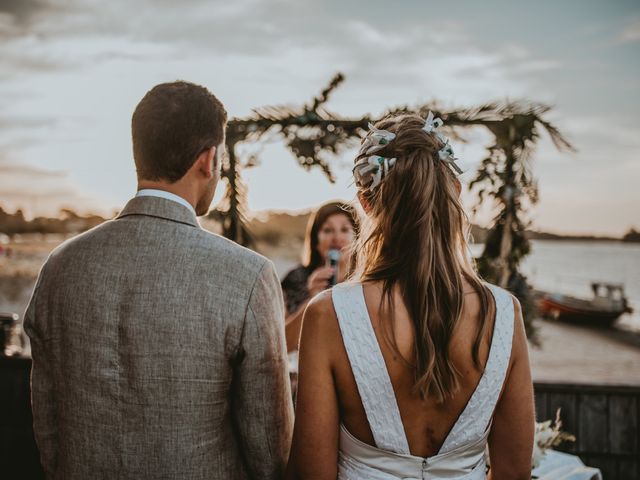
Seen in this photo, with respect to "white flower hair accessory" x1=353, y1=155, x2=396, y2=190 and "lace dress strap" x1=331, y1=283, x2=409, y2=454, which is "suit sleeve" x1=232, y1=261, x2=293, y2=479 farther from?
"white flower hair accessory" x1=353, y1=155, x2=396, y2=190

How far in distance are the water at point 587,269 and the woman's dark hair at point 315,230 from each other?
3.51ft

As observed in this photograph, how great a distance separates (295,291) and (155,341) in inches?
92.1

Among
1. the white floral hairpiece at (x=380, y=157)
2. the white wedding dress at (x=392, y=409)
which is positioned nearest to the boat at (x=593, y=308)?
the white wedding dress at (x=392, y=409)

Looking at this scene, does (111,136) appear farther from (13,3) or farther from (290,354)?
(13,3)

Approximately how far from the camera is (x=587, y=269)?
72.4 metres

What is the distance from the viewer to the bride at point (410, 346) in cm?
129

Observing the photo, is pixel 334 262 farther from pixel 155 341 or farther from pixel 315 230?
pixel 155 341

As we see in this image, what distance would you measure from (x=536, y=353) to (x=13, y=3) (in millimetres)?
19660

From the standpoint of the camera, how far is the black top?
3557mm

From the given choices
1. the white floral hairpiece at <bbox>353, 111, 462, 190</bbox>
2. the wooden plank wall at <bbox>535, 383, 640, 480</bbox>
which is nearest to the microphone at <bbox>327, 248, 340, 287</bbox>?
the wooden plank wall at <bbox>535, 383, 640, 480</bbox>

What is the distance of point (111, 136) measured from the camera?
2400 millimetres

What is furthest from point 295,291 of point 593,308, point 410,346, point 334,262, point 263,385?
point 593,308

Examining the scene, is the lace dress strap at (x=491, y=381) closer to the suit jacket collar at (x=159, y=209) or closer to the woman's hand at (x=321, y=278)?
the suit jacket collar at (x=159, y=209)

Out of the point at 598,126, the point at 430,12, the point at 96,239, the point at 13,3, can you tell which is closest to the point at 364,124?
the point at 96,239
